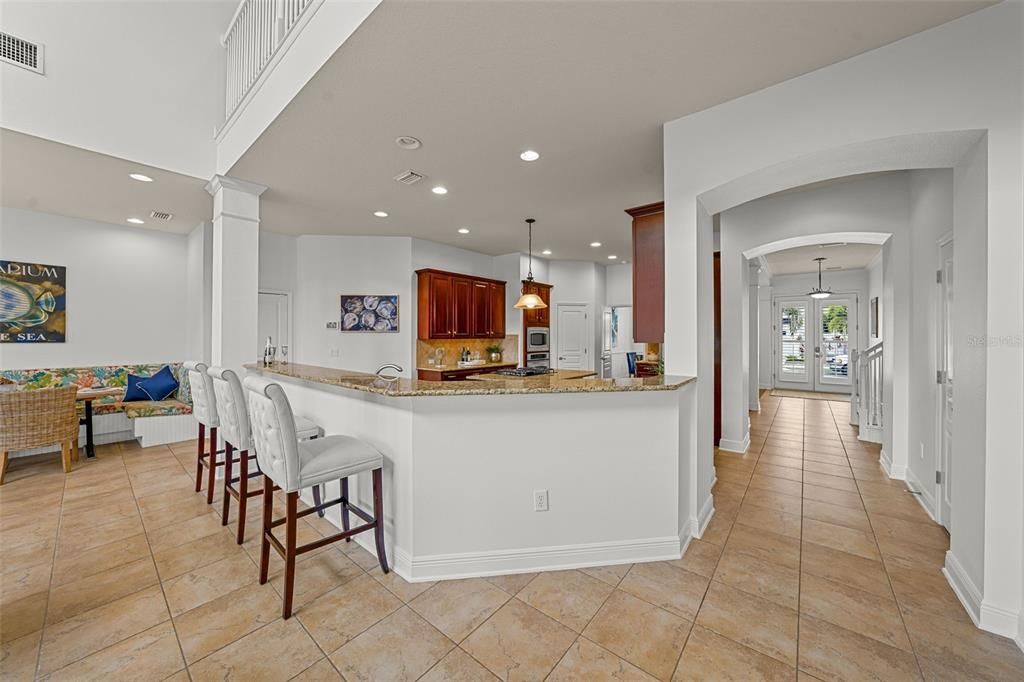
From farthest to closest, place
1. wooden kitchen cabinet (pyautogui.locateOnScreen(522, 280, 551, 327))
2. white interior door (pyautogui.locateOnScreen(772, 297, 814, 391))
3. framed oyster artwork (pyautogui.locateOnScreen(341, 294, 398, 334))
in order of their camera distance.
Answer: white interior door (pyautogui.locateOnScreen(772, 297, 814, 391)), wooden kitchen cabinet (pyautogui.locateOnScreen(522, 280, 551, 327)), framed oyster artwork (pyautogui.locateOnScreen(341, 294, 398, 334))

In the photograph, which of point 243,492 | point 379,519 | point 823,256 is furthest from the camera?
point 823,256

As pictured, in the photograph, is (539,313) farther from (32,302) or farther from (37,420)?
(32,302)

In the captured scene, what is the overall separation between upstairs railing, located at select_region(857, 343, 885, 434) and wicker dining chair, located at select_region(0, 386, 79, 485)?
8.62 m

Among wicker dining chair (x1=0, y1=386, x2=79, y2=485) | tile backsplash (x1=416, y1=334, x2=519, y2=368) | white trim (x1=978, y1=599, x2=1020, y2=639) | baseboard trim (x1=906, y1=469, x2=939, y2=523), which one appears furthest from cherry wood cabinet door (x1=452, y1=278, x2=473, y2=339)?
white trim (x1=978, y1=599, x2=1020, y2=639)

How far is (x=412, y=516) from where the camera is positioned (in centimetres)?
228

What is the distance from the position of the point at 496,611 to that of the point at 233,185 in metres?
4.07

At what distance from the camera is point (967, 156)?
2.05 m

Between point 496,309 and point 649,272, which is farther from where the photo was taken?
point 496,309

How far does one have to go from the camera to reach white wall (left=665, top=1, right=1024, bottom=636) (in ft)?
5.92

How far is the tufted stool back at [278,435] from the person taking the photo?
78.3 inches

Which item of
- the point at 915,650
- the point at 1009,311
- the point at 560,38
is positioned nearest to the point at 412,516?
the point at 915,650

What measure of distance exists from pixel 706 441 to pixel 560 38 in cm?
264

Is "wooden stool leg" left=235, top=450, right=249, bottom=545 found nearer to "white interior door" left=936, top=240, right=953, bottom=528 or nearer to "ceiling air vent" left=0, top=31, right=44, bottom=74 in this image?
"ceiling air vent" left=0, top=31, right=44, bottom=74

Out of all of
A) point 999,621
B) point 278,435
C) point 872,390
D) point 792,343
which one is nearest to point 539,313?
point 872,390
